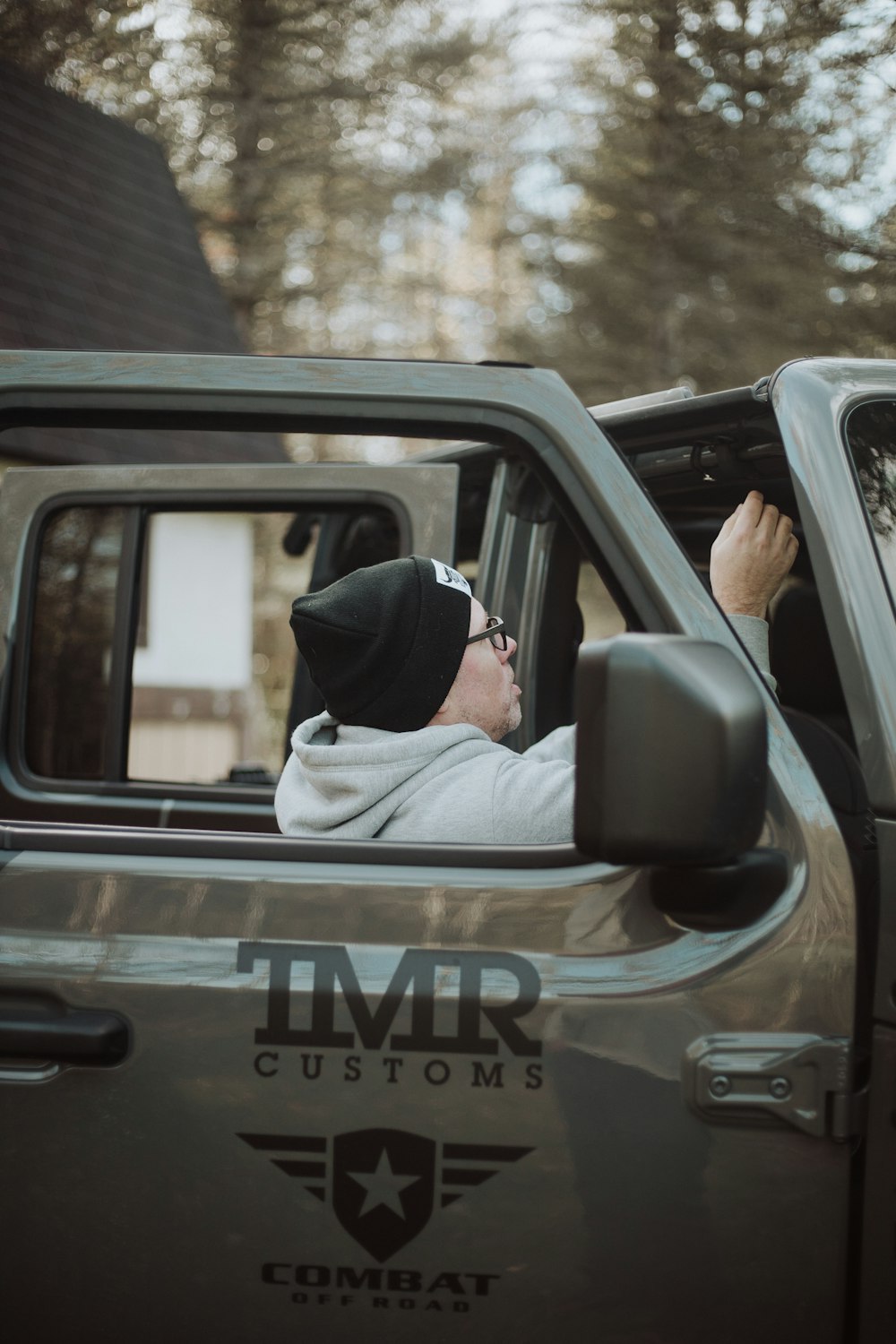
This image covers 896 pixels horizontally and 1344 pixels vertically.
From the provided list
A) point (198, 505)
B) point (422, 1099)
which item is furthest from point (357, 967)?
point (198, 505)

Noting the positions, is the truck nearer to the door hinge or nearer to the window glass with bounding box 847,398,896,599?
the door hinge

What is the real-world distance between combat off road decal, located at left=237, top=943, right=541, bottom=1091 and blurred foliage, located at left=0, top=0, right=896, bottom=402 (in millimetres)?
8459

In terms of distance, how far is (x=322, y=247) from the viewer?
1909 centimetres

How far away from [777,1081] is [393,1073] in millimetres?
474

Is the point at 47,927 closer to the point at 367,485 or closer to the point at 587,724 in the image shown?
the point at 587,724

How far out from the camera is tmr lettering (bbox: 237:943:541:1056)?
1527 millimetres

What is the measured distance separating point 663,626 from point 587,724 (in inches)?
12.3

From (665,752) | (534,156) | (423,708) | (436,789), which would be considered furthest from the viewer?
(534,156)

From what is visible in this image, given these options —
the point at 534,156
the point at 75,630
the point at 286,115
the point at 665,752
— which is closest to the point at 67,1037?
the point at 665,752

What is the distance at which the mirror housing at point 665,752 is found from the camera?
4.45 feet

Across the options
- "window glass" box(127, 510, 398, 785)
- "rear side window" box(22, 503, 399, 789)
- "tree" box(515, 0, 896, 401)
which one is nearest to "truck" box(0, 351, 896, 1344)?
"rear side window" box(22, 503, 399, 789)

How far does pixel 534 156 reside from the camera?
1750cm

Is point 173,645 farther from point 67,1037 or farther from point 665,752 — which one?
point 665,752

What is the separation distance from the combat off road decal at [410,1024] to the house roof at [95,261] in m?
8.38
